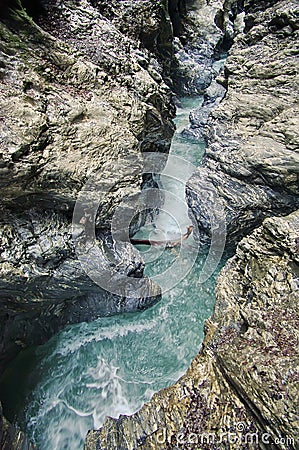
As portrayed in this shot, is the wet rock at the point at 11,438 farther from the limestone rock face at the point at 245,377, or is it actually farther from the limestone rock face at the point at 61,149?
the limestone rock face at the point at 61,149

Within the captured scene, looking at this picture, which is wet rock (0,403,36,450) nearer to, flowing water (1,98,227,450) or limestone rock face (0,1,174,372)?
flowing water (1,98,227,450)

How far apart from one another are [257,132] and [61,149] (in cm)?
429

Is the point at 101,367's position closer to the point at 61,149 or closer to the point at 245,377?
the point at 245,377

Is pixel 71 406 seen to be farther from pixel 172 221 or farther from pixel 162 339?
pixel 172 221

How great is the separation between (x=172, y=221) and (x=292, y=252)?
4694 millimetres

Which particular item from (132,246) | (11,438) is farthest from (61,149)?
(11,438)

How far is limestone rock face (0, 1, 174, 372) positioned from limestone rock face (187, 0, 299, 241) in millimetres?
1697

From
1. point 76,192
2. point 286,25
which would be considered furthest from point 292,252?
point 286,25

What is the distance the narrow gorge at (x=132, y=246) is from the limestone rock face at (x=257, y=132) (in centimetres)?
3

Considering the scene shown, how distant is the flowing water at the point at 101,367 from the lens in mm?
4945

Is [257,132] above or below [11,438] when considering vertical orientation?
above

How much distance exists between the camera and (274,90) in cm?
666

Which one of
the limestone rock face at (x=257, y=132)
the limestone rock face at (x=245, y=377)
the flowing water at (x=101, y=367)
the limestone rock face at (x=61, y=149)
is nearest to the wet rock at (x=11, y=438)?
the flowing water at (x=101, y=367)

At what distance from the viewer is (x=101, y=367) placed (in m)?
5.60
